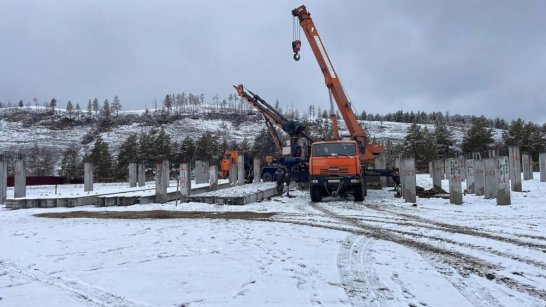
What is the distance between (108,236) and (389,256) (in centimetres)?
566

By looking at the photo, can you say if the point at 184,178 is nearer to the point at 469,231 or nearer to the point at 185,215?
the point at 185,215

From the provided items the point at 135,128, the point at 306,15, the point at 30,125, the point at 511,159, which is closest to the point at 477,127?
the point at 511,159

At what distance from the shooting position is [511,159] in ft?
70.1

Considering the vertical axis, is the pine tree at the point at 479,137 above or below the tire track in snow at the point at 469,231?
above

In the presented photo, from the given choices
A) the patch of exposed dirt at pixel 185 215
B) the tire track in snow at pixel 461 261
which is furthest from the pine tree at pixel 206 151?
the tire track in snow at pixel 461 261

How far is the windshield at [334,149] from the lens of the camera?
17562 millimetres

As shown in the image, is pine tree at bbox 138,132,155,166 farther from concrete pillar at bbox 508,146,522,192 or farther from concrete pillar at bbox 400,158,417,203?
concrete pillar at bbox 508,146,522,192

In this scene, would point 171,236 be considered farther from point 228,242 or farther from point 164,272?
point 164,272

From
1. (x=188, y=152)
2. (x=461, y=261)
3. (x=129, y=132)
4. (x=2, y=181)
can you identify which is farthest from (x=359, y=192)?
(x=129, y=132)

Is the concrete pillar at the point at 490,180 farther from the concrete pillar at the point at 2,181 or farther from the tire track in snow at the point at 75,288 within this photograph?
the concrete pillar at the point at 2,181

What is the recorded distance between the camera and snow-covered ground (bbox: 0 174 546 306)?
14.0 ft

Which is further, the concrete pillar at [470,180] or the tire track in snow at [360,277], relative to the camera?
the concrete pillar at [470,180]

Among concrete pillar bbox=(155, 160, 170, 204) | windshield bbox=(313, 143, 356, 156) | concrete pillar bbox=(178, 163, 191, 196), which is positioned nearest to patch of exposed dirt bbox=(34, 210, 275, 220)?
concrete pillar bbox=(155, 160, 170, 204)

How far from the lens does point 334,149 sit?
17.7 metres
